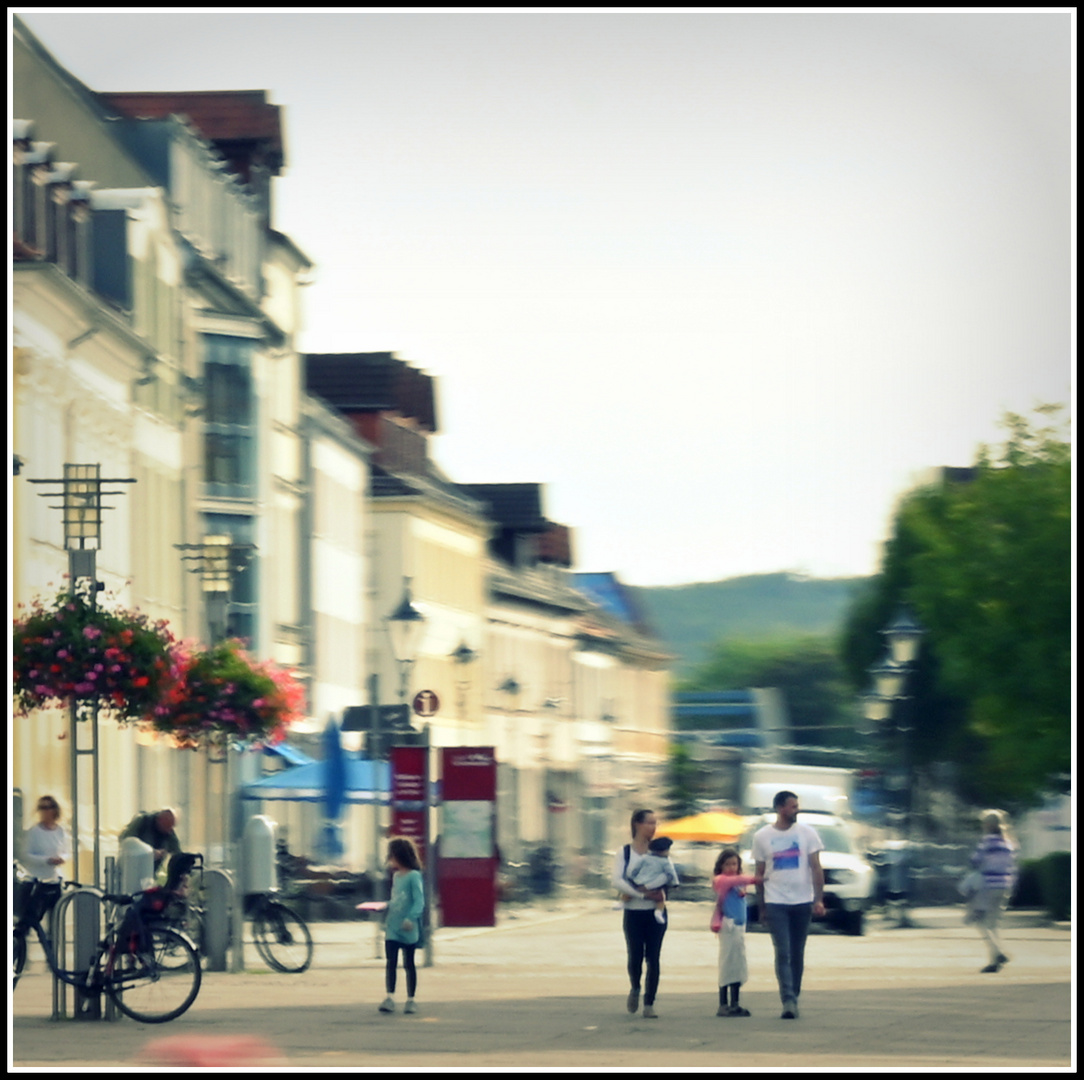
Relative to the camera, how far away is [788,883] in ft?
57.7

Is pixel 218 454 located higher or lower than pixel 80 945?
higher

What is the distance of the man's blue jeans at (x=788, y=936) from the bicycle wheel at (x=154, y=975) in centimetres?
420

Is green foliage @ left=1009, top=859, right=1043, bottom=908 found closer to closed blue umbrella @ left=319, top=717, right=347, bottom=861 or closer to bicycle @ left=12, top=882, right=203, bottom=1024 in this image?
closed blue umbrella @ left=319, top=717, right=347, bottom=861

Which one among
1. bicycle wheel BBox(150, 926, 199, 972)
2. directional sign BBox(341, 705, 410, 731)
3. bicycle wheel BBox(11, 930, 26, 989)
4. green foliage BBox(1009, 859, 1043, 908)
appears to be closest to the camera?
bicycle wheel BBox(150, 926, 199, 972)

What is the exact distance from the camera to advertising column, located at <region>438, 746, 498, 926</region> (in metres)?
27.4

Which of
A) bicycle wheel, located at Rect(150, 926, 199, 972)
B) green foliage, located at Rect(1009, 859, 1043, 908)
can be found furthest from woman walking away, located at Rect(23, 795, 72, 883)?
green foliage, located at Rect(1009, 859, 1043, 908)

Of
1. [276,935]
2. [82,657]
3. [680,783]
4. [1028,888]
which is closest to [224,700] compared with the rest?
[276,935]

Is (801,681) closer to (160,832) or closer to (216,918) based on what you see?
(160,832)

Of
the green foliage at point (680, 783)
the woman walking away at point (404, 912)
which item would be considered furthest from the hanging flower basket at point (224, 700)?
the green foliage at point (680, 783)

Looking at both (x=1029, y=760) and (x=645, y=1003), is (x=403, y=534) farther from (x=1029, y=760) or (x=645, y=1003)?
(x=645, y=1003)

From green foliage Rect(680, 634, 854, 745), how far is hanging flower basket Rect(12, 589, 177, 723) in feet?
326

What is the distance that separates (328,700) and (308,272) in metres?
9.57

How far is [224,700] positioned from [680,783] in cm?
6581

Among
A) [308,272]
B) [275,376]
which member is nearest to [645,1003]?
[275,376]
